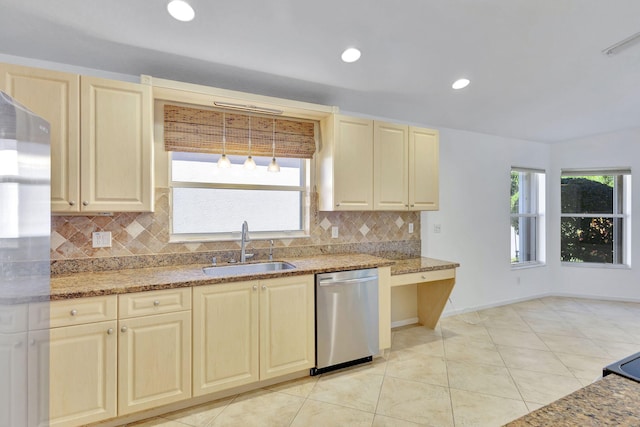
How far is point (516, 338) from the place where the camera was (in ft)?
11.3

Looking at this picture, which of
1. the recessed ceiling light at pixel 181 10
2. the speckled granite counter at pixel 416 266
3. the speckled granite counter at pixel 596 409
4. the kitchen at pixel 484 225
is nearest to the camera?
the speckled granite counter at pixel 596 409

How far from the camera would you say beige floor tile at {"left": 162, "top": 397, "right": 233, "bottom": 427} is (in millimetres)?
2084

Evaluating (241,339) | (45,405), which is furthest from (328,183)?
(45,405)

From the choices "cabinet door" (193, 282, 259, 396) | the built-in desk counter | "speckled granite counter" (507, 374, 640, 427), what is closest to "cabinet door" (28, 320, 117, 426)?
"cabinet door" (193, 282, 259, 396)

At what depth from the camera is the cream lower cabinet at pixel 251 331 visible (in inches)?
86.0

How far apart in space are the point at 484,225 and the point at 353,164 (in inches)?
93.8

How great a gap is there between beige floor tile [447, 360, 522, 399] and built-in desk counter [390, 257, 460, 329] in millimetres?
756

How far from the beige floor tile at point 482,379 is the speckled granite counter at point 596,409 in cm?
186

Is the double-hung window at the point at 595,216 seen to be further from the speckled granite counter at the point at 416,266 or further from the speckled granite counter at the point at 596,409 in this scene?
the speckled granite counter at the point at 596,409

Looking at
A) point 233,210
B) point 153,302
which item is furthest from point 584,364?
point 153,302

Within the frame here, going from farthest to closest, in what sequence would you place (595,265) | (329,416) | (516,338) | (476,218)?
(595,265) → (476,218) → (516,338) → (329,416)

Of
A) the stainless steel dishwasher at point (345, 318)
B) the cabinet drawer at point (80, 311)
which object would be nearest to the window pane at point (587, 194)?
the stainless steel dishwasher at point (345, 318)

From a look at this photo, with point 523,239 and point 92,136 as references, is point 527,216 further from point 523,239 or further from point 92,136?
point 92,136

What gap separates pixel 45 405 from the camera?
63.2 inches
